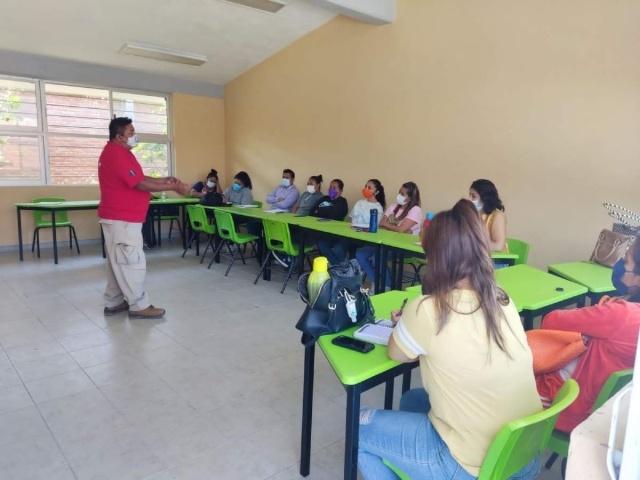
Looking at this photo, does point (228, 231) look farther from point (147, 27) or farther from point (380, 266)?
point (147, 27)

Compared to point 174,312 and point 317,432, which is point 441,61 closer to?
point 174,312

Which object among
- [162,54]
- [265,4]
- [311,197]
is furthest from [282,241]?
[162,54]

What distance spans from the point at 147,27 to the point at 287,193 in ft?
8.71

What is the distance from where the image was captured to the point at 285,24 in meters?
5.81

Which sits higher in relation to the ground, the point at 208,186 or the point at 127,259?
the point at 208,186

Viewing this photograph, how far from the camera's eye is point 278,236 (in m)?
4.62

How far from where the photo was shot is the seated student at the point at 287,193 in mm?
6164

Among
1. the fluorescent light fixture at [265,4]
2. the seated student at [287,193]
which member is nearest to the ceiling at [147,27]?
the fluorescent light fixture at [265,4]

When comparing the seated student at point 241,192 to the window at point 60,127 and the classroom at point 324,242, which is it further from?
the window at point 60,127

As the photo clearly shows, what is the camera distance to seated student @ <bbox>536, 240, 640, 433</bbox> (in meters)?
1.42

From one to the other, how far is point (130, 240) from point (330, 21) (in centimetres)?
399

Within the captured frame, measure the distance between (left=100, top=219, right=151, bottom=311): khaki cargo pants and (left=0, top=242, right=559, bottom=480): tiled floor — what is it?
238 millimetres

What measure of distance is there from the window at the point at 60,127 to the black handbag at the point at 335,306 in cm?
637

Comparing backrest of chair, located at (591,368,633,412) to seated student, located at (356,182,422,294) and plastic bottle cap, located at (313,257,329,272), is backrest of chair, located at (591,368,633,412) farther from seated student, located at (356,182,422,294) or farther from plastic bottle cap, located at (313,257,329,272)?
seated student, located at (356,182,422,294)
